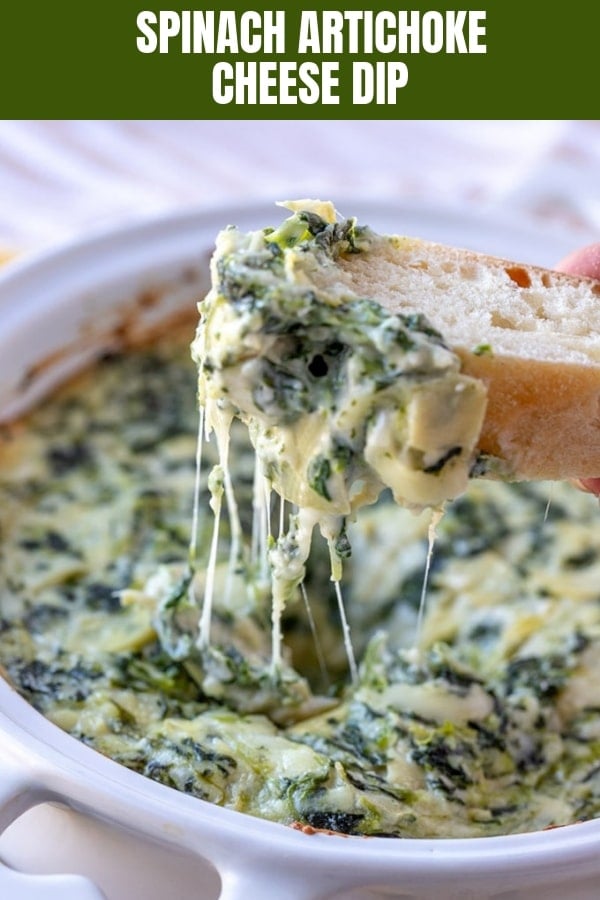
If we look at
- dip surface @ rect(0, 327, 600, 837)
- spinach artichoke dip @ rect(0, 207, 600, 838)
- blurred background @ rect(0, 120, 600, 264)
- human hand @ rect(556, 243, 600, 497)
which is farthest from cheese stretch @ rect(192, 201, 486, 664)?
blurred background @ rect(0, 120, 600, 264)

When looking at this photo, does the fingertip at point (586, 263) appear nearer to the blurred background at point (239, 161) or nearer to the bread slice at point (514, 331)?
the bread slice at point (514, 331)

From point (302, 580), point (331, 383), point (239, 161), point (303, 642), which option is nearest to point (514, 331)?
point (331, 383)

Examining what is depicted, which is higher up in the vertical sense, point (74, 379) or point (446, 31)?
point (446, 31)

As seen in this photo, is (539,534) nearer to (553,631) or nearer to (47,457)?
(553,631)

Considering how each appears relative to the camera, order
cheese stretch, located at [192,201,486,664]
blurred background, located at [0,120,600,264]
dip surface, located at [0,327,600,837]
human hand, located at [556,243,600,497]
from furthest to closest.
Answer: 1. blurred background, located at [0,120,600,264]
2. human hand, located at [556,243,600,497]
3. dip surface, located at [0,327,600,837]
4. cheese stretch, located at [192,201,486,664]

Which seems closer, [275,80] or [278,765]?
[278,765]

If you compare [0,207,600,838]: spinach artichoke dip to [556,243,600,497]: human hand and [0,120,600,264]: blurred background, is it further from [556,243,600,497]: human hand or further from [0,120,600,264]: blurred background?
[0,120,600,264]: blurred background

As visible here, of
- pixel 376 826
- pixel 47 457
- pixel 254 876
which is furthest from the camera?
pixel 47 457

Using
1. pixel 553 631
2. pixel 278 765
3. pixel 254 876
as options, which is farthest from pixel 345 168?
pixel 254 876
